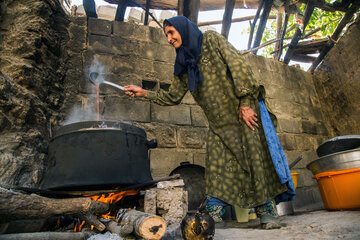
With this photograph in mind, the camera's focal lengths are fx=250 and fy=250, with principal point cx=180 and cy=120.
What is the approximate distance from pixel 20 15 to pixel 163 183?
7.81 feet

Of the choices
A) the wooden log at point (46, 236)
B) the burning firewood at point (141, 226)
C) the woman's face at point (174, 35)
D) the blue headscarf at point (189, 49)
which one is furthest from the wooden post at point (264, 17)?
the wooden log at point (46, 236)

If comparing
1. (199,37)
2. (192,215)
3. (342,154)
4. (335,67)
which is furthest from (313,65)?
(192,215)

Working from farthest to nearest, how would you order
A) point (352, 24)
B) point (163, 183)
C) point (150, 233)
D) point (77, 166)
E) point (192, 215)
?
point (352, 24), point (163, 183), point (77, 166), point (192, 215), point (150, 233)

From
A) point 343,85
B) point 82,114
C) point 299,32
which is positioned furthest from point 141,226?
point 343,85

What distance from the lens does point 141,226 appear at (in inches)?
55.6

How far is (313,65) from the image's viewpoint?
5.65 meters

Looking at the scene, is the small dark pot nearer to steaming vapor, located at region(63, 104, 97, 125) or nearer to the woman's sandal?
the woman's sandal

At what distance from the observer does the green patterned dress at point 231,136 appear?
2115 millimetres

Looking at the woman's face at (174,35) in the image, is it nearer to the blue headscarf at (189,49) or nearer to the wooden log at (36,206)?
the blue headscarf at (189,49)

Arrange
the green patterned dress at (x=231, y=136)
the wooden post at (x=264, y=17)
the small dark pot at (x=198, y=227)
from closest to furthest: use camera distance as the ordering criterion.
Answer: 1. the small dark pot at (x=198, y=227)
2. the green patterned dress at (x=231, y=136)
3. the wooden post at (x=264, y=17)

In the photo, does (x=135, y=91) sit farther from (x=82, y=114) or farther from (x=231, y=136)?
(x=231, y=136)

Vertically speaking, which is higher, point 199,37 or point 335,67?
point 335,67

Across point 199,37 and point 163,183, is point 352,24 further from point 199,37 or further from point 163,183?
point 163,183

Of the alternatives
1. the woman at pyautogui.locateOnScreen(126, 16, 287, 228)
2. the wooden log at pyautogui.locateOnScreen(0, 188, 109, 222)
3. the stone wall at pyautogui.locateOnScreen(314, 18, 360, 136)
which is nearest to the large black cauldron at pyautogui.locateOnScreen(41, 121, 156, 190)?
the wooden log at pyautogui.locateOnScreen(0, 188, 109, 222)
